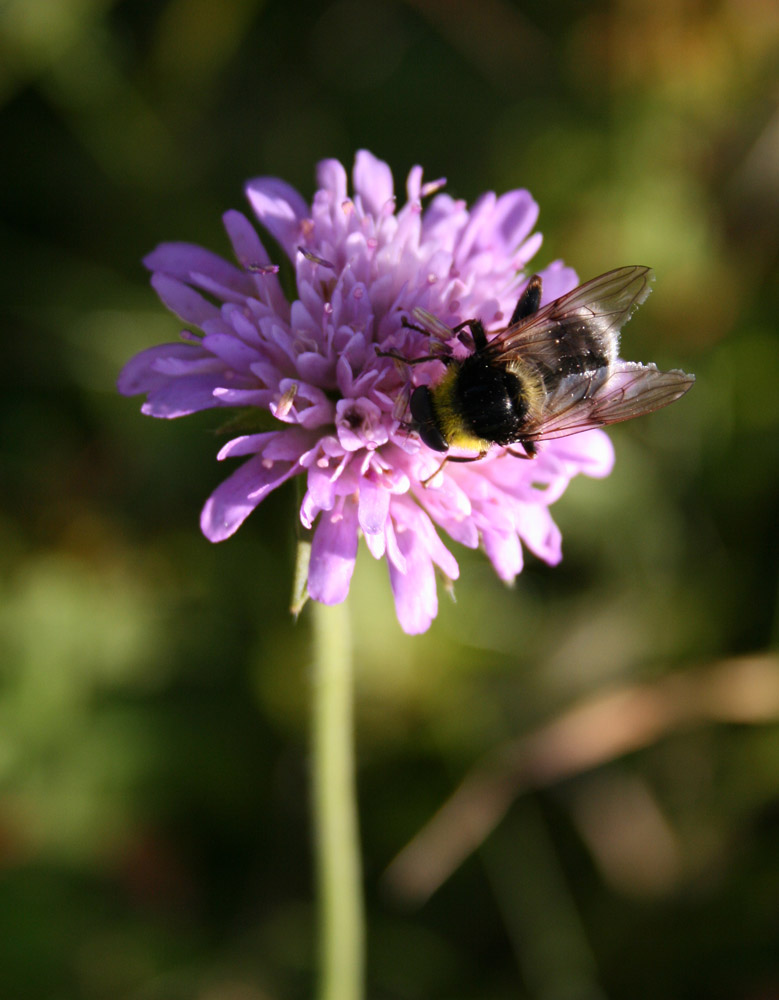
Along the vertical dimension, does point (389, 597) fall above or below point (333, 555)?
below

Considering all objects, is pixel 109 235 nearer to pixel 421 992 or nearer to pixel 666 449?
pixel 666 449

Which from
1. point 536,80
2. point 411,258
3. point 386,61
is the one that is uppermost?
point 386,61

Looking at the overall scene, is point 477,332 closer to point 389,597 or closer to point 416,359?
point 416,359

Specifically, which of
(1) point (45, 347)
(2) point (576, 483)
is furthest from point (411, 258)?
(1) point (45, 347)

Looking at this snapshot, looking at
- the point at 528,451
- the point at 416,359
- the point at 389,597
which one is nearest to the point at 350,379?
the point at 416,359

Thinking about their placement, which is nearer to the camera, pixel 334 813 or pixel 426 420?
pixel 426 420

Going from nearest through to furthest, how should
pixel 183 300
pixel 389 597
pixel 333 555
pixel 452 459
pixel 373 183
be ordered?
1. pixel 333 555
2. pixel 452 459
3. pixel 183 300
4. pixel 373 183
5. pixel 389 597
